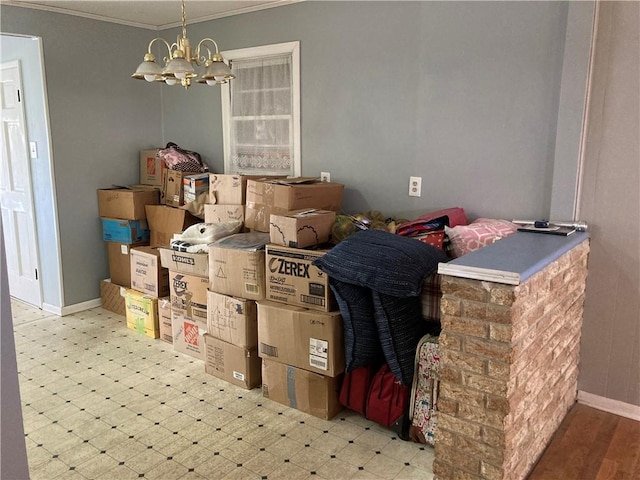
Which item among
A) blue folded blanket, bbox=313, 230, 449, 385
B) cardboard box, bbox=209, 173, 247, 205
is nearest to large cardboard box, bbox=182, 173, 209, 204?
cardboard box, bbox=209, 173, 247, 205

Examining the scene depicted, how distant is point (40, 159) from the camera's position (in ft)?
13.8

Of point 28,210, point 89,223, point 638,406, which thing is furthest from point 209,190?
point 638,406

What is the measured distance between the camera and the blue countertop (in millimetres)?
1802

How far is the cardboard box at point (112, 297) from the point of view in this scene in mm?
4359

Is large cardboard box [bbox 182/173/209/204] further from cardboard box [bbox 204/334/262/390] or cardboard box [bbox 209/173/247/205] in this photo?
cardboard box [bbox 204/334/262/390]

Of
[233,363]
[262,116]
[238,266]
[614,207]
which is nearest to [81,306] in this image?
[233,363]

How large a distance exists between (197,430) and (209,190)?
6.14 ft

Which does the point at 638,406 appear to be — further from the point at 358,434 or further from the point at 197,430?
the point at 197,430

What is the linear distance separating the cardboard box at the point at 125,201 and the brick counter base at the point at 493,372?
10.3ft

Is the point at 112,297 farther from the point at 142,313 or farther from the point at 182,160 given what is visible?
the point at 182,160

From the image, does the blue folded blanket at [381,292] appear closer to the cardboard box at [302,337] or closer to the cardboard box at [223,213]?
the cardboard box at [302,337]

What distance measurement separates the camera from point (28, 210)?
445 cm

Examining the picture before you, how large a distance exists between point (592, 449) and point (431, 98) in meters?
2.11

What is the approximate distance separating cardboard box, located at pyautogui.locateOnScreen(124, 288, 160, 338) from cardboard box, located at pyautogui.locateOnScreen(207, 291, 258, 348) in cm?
84
